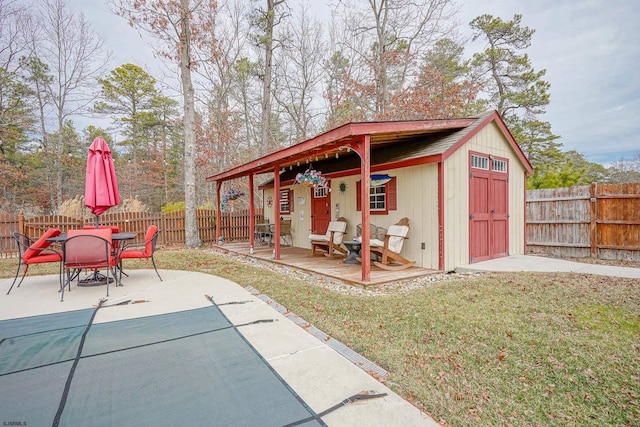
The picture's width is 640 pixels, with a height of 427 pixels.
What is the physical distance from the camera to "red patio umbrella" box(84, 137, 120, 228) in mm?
4715

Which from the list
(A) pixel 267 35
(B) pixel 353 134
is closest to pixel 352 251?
(B) pixel 353 134

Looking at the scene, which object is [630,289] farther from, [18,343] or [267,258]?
[18,343]

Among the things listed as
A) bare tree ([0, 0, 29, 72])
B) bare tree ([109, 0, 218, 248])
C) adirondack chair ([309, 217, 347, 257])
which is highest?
bare tree ([0, 0, 29, 72])

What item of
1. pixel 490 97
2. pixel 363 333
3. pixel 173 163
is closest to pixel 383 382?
pixel 363 333

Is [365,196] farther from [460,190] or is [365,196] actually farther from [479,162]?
[479,162]

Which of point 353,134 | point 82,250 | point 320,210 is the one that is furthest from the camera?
point 320,210

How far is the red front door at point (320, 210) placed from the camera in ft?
27.2

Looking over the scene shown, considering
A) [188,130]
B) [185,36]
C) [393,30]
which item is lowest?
[188,130]

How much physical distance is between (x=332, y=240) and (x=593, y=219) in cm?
648

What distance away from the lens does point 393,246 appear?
585 centimetres

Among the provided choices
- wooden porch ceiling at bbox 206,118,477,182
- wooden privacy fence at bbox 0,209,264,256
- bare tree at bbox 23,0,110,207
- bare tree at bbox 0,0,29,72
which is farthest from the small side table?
bare tree at bbox 0,0,29,72

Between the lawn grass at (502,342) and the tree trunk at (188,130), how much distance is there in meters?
6.13

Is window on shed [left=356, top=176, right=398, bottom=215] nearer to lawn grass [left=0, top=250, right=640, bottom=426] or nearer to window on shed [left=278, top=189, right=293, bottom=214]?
lawn grass [left=0, top=250, right=640, bottom=426]

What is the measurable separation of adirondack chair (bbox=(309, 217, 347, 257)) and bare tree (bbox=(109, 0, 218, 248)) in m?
4.93
